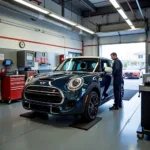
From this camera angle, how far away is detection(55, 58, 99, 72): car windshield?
12.5ft

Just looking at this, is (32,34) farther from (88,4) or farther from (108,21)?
(108,21)

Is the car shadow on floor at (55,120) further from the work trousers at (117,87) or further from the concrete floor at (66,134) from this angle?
the work trousers at (117,87)

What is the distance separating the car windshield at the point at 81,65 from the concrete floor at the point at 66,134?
1147 mm

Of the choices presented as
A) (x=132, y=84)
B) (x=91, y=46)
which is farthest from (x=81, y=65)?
(x=91, y=46)

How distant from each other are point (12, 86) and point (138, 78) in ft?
30.5

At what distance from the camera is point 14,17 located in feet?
19.2

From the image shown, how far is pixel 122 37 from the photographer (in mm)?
9344

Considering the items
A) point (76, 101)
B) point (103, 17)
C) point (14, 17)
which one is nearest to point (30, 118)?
point (76, 101)

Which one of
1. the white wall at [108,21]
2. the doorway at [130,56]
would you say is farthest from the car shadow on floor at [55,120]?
the white wall at [108,21]

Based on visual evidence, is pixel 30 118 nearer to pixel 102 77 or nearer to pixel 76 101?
pixel 76 101

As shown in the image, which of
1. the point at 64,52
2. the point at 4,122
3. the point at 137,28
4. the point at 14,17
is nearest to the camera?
the point at 4,122

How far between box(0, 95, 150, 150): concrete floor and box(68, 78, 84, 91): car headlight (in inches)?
28.3

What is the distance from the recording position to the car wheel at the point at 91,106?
9.88 ft

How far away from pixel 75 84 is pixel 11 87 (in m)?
2.88
